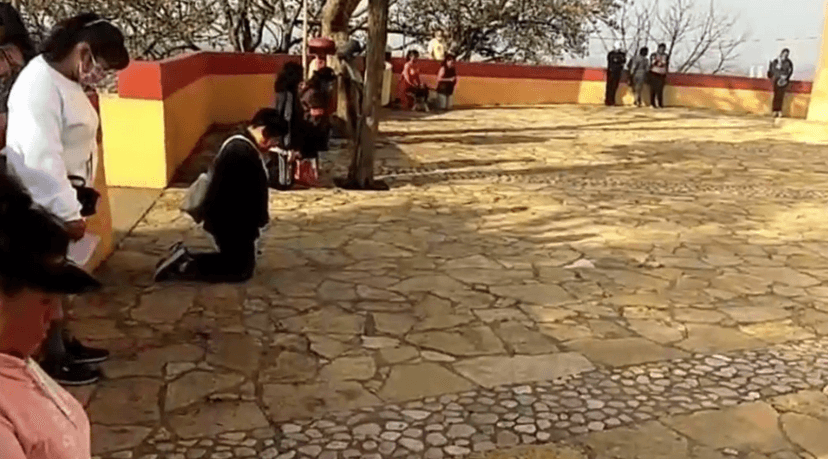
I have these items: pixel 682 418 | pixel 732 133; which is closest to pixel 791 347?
pixel 682 418

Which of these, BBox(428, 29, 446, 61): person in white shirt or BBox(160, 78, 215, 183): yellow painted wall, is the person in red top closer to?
BBox(428, 29, 446, 61): person in white shirt

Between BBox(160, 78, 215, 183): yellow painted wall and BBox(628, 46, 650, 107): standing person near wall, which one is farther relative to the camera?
BBox(628, 46, 650, 107): standing person near wall

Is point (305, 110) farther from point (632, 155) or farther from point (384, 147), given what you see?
point (632, 155)

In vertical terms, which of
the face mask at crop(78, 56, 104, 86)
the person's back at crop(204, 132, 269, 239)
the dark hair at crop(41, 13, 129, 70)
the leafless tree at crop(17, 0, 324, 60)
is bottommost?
the person's back at crop(204, 132, 269, 239)

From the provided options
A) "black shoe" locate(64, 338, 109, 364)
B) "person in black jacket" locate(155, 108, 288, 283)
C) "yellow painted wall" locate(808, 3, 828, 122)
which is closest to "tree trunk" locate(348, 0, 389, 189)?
"person in black jacket" locate(155, 108, 288, 283)

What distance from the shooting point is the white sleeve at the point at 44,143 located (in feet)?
9.62

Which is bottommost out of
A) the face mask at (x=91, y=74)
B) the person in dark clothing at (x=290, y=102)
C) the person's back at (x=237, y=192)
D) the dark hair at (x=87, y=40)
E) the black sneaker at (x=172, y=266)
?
the black sneaker at (x=172, y=266)

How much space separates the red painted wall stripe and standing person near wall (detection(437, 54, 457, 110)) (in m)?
0.58

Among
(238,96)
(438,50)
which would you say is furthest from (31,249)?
(438,50)

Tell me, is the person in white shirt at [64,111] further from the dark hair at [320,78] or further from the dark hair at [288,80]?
the dark hair at [320,78]

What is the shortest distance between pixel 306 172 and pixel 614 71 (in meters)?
12.6

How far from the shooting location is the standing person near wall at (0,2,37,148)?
4.14 metres

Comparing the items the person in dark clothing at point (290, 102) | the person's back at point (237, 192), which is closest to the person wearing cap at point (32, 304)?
the person's back at point (237, 192)

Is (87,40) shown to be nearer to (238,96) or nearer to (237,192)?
(237,192)
